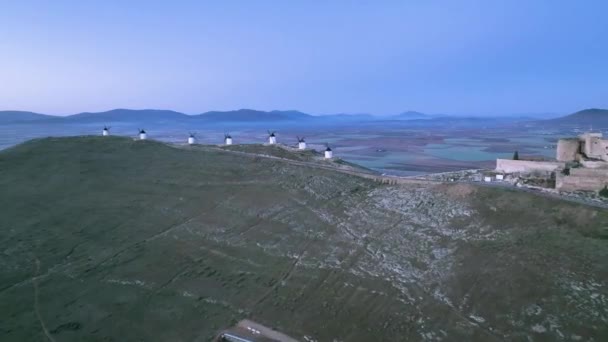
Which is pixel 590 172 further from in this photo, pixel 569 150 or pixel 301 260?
pixel 301 260

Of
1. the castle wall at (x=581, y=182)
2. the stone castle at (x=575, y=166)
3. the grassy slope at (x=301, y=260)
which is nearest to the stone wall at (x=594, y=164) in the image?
the stone castle at (x=575, y=166)

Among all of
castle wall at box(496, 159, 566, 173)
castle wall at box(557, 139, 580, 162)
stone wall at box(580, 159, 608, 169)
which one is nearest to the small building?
stone wall at box(580, 159, 608, 169)

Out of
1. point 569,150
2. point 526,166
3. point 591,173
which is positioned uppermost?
point 569,150

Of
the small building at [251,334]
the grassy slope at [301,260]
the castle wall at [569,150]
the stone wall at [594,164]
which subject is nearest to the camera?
the small building at [251,334]

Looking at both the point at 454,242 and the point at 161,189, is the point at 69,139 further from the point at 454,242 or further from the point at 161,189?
the point at 454,242

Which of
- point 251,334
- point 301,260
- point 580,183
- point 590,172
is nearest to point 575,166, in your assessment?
point 590,172

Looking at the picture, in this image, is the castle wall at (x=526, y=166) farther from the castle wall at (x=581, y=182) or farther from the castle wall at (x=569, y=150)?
the castle wall at (x=581, y=182)
